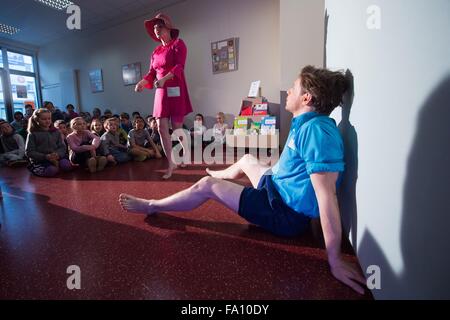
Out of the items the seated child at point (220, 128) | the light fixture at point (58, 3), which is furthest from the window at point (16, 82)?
the seated child at point (220, 128)

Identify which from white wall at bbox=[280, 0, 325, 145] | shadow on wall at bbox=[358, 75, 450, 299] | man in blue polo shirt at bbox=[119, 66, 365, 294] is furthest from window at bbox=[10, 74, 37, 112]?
shadow on wall at bbox=[358, 75, 450, 299]

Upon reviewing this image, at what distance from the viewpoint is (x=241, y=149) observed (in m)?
3.70

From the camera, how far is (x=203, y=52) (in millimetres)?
4383

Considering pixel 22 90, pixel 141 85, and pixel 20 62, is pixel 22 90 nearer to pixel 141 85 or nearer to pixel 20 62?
pixel 20 62

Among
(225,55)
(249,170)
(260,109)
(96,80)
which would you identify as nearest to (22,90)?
(96,80)

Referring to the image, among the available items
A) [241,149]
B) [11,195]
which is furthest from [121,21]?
[11,195]

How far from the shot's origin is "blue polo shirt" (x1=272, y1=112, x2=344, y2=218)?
28.8 inches

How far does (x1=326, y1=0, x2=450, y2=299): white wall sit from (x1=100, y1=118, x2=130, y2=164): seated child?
2841mm

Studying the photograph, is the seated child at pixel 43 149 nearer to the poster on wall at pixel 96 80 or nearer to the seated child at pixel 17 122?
the seated child at pixel 17 122

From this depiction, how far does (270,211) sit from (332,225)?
0.87 ft

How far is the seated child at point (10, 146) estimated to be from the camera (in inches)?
125

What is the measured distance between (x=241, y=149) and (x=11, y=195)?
110 inches

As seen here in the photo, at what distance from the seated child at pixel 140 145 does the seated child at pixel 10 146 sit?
1549 millimetres
